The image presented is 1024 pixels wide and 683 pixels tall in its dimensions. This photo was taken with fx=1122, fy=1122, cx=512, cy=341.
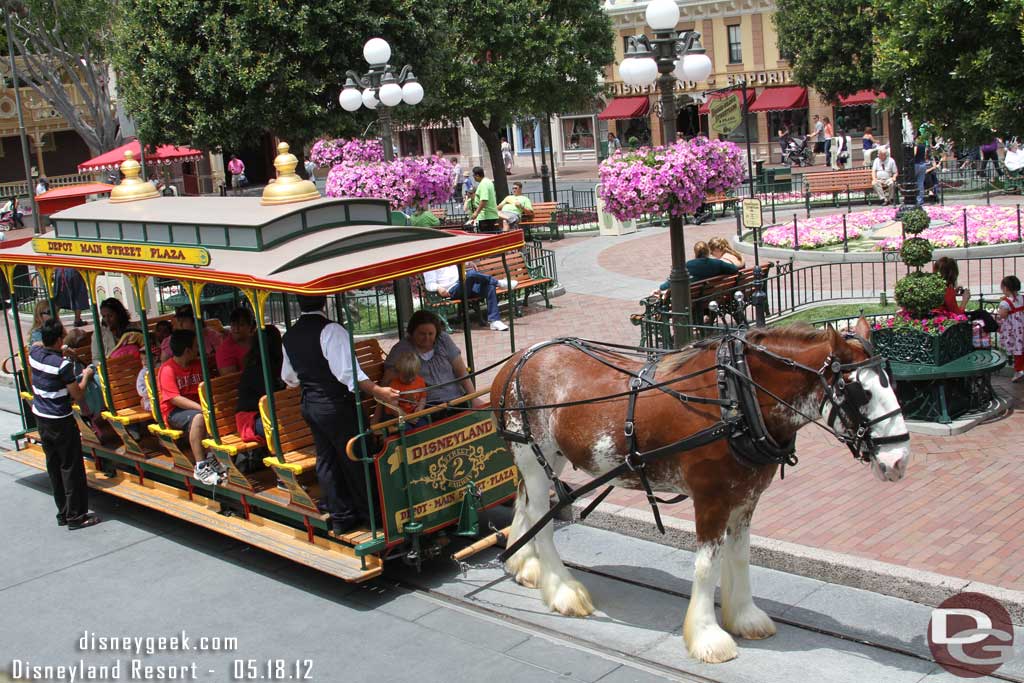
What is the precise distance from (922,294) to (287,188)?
19.0 feet

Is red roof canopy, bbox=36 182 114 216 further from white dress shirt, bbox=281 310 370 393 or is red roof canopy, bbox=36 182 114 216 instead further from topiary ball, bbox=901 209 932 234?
white dress shirt, bbox=281 310 370 393

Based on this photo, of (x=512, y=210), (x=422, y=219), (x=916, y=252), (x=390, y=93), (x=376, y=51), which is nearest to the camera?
(x=916, y=252)

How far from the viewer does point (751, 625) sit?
6.77 metres

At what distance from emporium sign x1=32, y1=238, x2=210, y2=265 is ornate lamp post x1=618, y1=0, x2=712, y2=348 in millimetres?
5225

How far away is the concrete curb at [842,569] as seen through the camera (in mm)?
6852

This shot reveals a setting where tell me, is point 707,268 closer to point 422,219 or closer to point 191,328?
point 422,219

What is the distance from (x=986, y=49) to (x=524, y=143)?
45.5 metres

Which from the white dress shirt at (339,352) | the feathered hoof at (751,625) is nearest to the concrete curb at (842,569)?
the feathered hoof at (751,625)

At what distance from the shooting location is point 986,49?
11227mm

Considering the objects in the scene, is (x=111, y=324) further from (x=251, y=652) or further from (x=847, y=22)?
(x=847, y=22)

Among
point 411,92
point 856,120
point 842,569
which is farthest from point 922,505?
point 856,120

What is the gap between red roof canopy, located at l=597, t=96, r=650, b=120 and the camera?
49.8 m

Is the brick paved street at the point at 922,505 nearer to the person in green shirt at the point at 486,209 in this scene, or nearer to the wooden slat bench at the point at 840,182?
the person in green shirt at the point at 486,209

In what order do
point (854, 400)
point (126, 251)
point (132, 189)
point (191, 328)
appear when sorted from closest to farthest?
point (854, 400) → point (126, 251) → point (191, 328) → point (132, 189)
